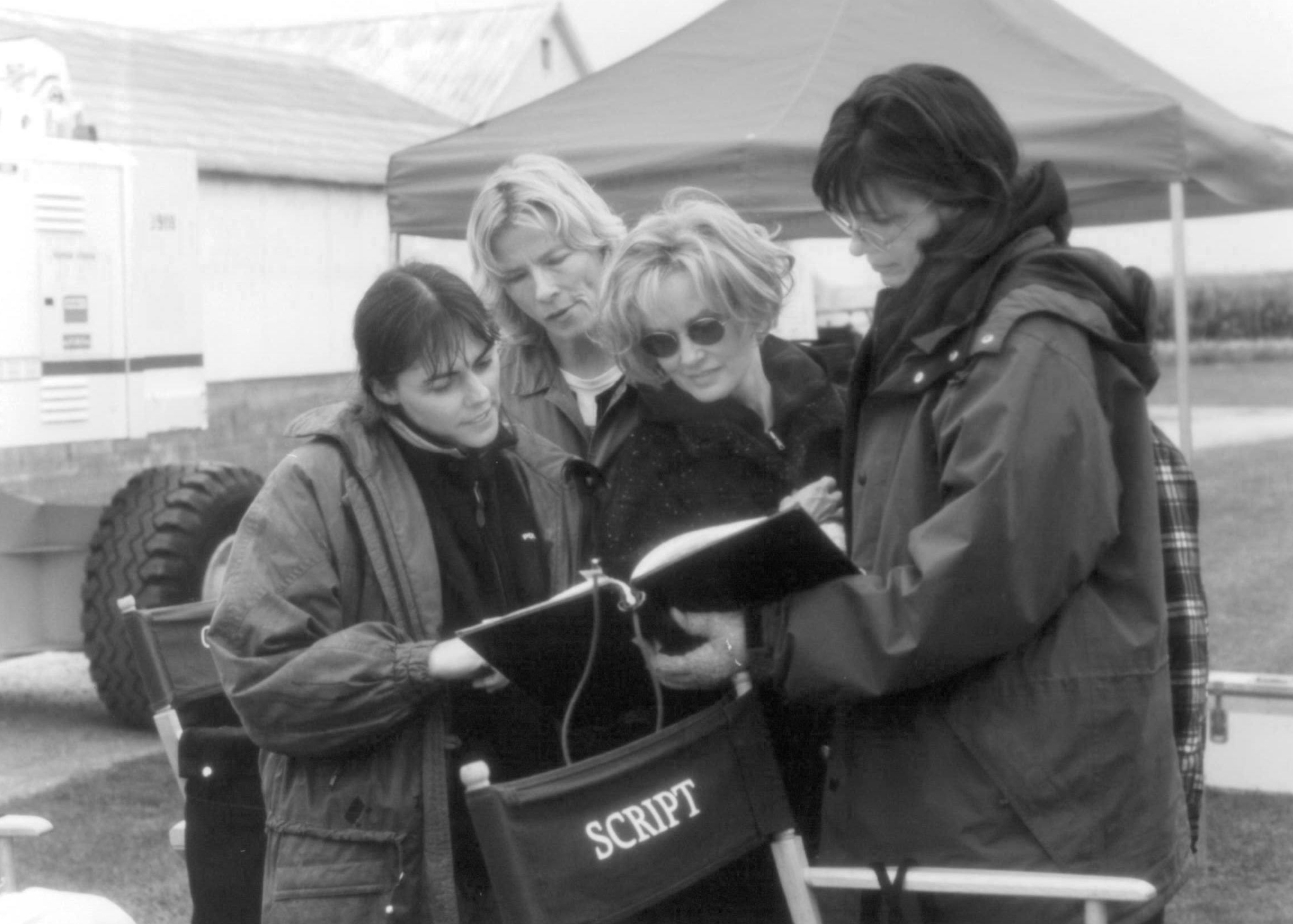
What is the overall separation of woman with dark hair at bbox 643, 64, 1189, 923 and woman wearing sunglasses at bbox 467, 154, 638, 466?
0.86 m

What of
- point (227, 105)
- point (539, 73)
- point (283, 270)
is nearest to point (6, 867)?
point (283, 270)

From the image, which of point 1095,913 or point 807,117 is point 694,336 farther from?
point 807,117

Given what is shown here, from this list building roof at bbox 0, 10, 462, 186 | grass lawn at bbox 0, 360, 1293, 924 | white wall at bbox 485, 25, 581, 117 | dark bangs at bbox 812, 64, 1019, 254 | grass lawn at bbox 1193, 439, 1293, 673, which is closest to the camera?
dark bangs at bbox 812, 64, 1019, 254

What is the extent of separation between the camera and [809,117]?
5.26m

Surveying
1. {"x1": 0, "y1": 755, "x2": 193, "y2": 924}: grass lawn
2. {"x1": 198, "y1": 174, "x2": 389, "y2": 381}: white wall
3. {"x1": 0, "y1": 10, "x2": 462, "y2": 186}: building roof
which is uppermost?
{"x1": 0, "y1": 10, "x2": 462, "y2": 186}: building roof

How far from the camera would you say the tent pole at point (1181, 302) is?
4.88 meters

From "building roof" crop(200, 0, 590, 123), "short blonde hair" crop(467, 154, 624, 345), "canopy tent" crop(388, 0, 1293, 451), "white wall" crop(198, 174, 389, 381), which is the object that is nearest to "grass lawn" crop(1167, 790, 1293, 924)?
"canopy tent" crop(388, 0, 1293, 451)

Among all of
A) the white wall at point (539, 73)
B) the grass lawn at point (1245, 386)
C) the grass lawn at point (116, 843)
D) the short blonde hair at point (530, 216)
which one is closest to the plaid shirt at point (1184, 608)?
the short blonde hair at point (530, 216)

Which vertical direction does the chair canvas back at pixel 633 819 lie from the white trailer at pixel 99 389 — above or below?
below

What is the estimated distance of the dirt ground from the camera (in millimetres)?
5957

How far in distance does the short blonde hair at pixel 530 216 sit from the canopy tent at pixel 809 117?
2.17 meters

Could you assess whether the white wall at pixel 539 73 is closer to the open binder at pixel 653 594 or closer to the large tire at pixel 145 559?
the large tire at pixel 145 559

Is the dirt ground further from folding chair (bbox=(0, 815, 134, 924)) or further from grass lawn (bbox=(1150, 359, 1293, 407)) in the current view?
grass lawn (bbox=(1150, 359, 1293, 407))

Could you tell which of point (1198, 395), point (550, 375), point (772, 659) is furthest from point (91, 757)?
point (1198, 395)
